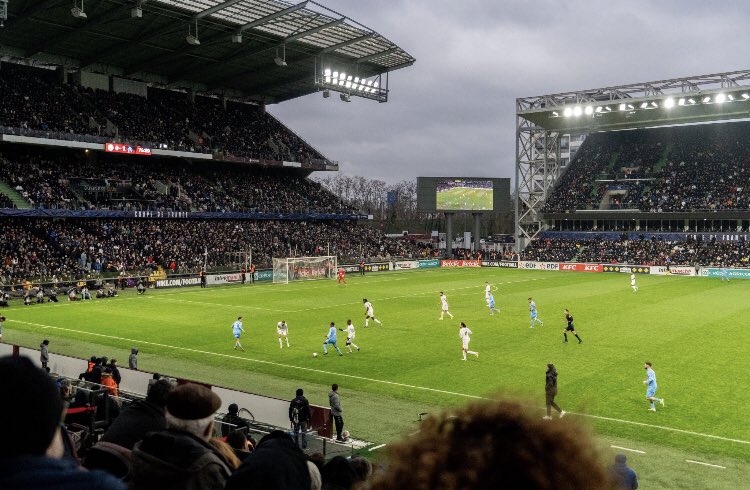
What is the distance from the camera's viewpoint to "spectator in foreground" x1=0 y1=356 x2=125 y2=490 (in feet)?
7.14

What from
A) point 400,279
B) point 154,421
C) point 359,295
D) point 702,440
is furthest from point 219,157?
point 154,421

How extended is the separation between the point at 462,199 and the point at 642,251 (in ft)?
75.8

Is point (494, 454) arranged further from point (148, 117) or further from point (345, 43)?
point (148, 117)

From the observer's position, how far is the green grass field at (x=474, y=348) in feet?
56.2

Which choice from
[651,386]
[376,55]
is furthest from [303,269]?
[651,386]

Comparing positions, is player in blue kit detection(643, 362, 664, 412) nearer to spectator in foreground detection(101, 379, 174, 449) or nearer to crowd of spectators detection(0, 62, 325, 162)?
spectator in foreground detection(101, 379, 174, 449)

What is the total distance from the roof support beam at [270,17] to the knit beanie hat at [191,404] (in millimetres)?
48485

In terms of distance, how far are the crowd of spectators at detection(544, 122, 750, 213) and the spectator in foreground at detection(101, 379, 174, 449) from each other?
3238 inches

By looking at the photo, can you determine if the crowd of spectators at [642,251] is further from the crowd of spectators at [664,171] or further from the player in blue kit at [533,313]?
the player in blue kit at [533,313]

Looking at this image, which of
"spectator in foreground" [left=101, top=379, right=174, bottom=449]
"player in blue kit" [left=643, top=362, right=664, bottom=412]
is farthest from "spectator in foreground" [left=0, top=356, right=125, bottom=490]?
"player in blue kit" [left=643, top=362, right=664, bottom=412]

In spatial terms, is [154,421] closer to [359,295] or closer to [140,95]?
[359,295]

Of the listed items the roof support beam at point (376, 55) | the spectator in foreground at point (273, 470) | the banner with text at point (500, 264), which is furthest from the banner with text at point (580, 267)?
the spectator in foreground at point (273, 470)

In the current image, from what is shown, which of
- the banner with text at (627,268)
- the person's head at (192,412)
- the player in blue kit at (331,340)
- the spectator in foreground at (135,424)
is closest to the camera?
the person's head at (192,412)

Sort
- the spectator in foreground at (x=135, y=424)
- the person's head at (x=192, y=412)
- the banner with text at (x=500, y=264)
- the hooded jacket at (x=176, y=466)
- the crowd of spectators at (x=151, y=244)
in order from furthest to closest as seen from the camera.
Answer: the banner with text at (x=500, y=264)
the crowd of spectators at (x=151, y=244)
the spectator in foreground at (x=135, y=424)
the person's head at (x=192, y=412)
the hooded jacket at (x=176, y=466)
